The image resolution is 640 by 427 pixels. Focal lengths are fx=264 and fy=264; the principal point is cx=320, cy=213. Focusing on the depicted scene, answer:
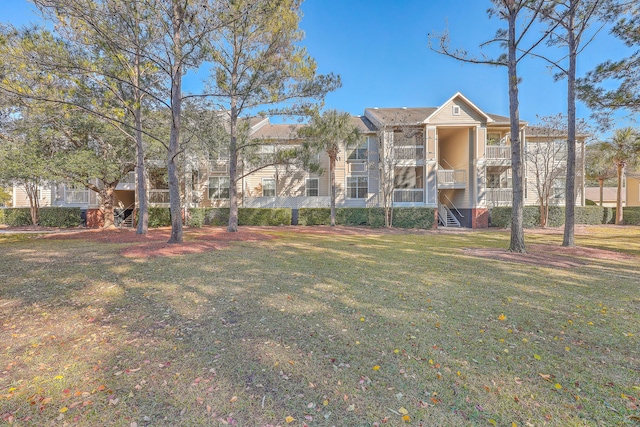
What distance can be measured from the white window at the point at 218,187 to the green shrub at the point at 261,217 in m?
2.82

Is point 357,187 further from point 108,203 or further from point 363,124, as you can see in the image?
point 108,203

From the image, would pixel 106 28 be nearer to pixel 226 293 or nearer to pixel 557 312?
pixel 226 293

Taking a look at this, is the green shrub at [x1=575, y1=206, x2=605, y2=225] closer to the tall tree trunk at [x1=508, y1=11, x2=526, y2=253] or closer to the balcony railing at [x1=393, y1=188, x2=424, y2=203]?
the balcony railing at [x1=393, y1=188, x2=424, y2=203]

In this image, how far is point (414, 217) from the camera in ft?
62.8

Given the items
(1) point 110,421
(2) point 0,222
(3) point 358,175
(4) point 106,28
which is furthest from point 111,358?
(2) point 0,222

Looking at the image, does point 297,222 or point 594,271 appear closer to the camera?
point 594,271

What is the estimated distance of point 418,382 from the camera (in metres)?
2.63

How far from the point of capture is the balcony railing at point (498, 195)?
20.2 metres

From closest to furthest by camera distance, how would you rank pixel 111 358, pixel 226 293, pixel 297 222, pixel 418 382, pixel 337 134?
pixel 418 382 → pixel 111 358 → pixel 226 293 → pixel 337 134 → pixel 297 222

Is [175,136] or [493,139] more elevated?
[493,139]

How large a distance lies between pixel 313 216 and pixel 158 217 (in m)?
11.5

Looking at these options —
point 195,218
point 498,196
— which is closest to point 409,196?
point 498,196

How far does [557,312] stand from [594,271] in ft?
14.9

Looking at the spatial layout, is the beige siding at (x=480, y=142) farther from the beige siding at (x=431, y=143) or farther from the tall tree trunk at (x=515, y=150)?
the tall tree trunk at (x=515, y=150)
